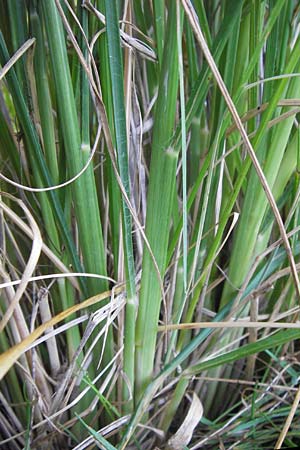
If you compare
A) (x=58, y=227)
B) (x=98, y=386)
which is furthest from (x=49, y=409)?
(x=58, y=227)

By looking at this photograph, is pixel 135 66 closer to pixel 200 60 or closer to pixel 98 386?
pixel 200 60

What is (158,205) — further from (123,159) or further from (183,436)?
(183,436)

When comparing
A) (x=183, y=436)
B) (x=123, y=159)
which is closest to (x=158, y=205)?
(x=123, y=159)

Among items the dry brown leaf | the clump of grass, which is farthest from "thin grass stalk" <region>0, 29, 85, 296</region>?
the dry brown leaf

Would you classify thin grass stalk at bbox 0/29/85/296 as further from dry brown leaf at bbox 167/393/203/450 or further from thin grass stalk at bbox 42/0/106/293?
dry brown leaf at bbox 167/393/203/450

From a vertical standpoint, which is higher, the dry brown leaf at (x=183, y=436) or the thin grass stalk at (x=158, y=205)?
the thin grass stalk at (x=158, y=205)

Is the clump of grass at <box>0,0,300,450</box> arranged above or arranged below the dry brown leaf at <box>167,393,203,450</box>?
above

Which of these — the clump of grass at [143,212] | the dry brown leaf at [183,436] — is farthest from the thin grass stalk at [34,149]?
the dry brown leaf at [183,436]

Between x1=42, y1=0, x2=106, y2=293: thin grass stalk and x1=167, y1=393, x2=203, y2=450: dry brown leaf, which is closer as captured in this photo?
x1=42, y1=0, x2=106, y2=293: thin grass stalk

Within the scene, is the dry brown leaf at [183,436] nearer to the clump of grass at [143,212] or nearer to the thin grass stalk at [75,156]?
the clump of grass at [143,212]

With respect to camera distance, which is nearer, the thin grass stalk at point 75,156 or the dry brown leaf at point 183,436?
the thin grass stalk at point 75,156
